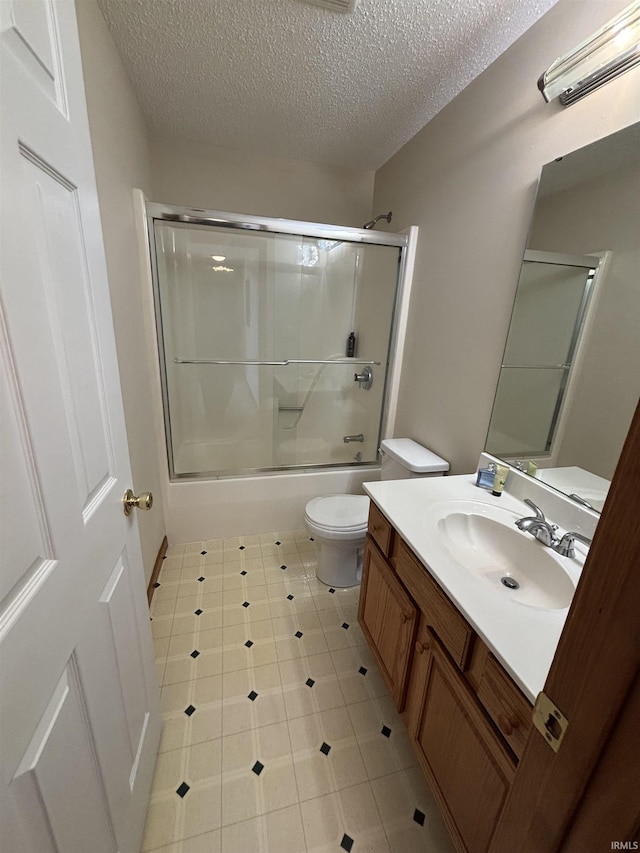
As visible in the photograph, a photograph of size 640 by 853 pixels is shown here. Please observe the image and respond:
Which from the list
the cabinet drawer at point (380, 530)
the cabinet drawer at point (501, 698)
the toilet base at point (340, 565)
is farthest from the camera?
the toilet base at point (340, 565)

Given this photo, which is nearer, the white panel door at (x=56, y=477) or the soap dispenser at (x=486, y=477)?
the white panel door at (x=56, y=477)

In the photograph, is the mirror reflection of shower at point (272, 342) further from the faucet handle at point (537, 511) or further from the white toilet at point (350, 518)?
the faucet handle at point (537, 511)

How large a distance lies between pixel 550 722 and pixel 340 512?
1.45 meters

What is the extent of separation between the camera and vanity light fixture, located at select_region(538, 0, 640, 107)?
2.85ft

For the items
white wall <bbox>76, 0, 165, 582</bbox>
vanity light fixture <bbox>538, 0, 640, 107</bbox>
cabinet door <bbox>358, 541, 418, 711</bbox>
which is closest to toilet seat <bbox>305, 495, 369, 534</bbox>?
cabinet door <bbox>358, 541, 418, 711</bbox>

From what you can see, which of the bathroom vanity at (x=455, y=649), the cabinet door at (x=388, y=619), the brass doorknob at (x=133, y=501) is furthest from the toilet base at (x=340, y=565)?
the brass doorknob at (x=133, y=501)

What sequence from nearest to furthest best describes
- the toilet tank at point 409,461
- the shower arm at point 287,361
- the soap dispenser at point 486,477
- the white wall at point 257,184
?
1. the soap dispenser at point 486,477
2. the toilet tank at point 409,461
3. the white wall at point 257,184
4. the shower arm at point 287,361

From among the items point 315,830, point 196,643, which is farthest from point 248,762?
point 196,643

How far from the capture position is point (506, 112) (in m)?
1.30

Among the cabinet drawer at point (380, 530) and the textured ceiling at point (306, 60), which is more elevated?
the textured ceiling at point (306, 60)

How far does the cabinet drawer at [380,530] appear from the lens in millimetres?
1198

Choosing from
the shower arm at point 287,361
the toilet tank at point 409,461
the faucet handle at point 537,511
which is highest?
the shower arm at point 287,361

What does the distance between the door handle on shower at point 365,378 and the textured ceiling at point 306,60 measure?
1.39 metres

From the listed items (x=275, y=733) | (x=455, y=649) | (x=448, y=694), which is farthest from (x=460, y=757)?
(x=275, y=733)
